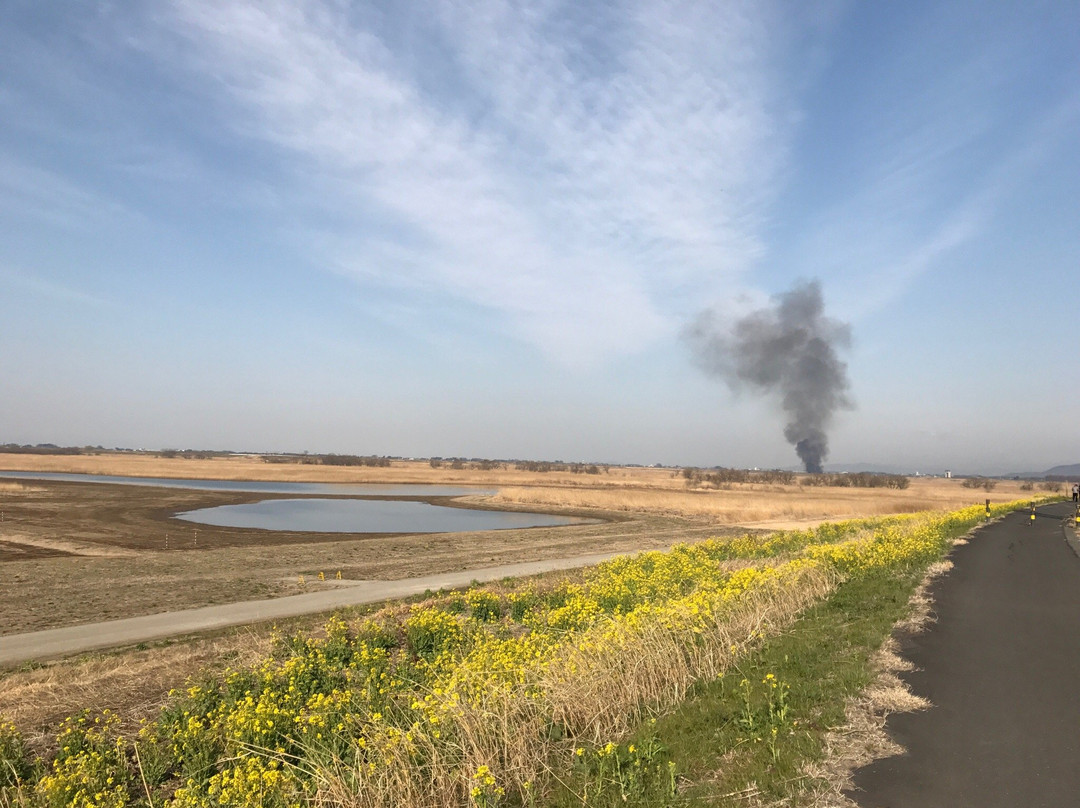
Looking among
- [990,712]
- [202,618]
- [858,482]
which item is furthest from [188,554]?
[858,482]

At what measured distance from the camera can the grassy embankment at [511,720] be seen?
555 cm

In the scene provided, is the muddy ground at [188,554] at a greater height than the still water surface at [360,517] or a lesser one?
greater

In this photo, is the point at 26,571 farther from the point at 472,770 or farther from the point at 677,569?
the point at 472,770

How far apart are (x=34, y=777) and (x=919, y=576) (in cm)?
1833

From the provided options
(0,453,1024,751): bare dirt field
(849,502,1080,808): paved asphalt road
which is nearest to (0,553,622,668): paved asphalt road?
(0,453,1024,751): bare dirt field

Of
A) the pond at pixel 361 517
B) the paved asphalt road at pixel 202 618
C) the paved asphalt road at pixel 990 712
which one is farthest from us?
the pond at pixel 361 517

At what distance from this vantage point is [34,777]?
23.2ft

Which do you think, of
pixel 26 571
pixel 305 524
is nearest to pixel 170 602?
pixel 26 571

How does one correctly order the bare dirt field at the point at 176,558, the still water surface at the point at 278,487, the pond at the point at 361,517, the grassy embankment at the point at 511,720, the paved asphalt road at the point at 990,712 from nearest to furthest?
the paved asphalt road at the point at 990,712 → the grassy embankment at the point at 511,720 → the bare dirt field at the point at 176,558 → the pond at the point at 361,517 → the still water surface at the point at 278,487

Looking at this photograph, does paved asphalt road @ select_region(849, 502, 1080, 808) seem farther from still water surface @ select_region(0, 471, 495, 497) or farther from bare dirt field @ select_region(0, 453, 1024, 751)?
still water surface @ select_region(0, 471, 495, 497)

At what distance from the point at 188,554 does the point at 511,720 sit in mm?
25104

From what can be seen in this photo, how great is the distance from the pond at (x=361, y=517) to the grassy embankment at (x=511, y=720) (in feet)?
102

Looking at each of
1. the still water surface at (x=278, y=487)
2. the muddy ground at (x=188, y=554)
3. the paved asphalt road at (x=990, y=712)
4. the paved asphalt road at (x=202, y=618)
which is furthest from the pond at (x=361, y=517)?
the paved asphalt road at (x=990, y=712)

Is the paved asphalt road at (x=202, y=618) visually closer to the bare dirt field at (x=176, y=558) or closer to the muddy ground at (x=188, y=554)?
the bare dirt field at (x=176, y=558)
